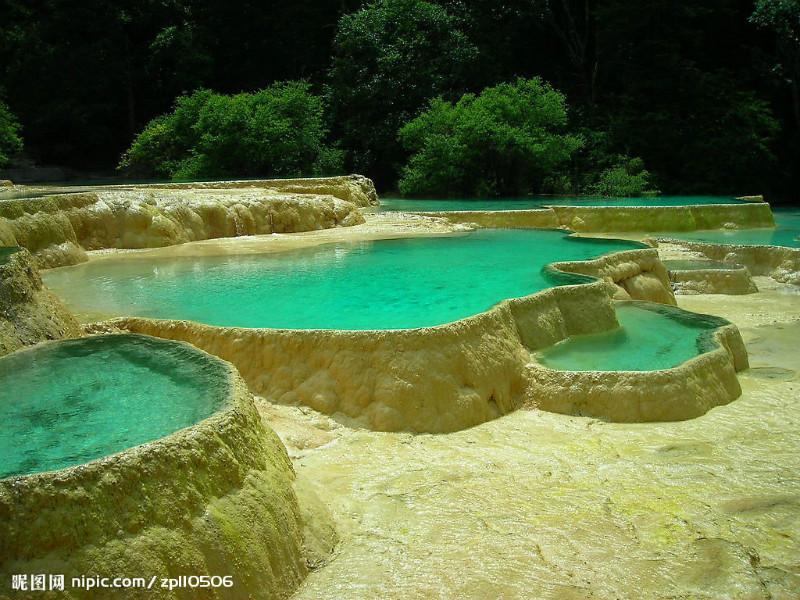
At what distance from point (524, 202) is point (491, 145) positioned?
2357 millimetres

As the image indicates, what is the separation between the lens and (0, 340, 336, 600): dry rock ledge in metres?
3.45

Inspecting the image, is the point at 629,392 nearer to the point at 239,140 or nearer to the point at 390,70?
the point at 239,140

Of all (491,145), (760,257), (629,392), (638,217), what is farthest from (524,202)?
(629,392)

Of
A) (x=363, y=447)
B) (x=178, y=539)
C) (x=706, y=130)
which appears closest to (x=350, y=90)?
(x=706, y=130)

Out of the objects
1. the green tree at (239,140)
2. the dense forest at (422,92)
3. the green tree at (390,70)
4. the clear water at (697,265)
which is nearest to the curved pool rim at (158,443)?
the clear water at (697,265)

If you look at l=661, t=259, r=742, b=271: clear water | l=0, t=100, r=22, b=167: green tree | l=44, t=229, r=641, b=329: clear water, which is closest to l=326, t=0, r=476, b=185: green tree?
l=0, t=100, r=22, b=167: green tree

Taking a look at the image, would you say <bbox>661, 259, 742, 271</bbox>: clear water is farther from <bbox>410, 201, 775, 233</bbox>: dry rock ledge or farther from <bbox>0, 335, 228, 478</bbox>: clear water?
<bbox>0, 335, 228, 478</bbox>: clear water

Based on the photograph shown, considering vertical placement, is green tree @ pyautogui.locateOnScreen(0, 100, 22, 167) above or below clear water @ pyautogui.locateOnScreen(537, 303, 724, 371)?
above

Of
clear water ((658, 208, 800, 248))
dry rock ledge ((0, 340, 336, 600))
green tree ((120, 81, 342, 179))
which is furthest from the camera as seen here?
green tree ((120, 81, 342, 179))

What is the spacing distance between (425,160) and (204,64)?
9.30 metres

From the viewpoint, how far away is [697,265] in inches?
517

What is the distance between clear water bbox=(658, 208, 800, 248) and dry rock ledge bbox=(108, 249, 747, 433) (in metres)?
8.17

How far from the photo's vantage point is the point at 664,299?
10.8 m

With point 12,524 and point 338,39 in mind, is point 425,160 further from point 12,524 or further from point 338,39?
point 12,524
